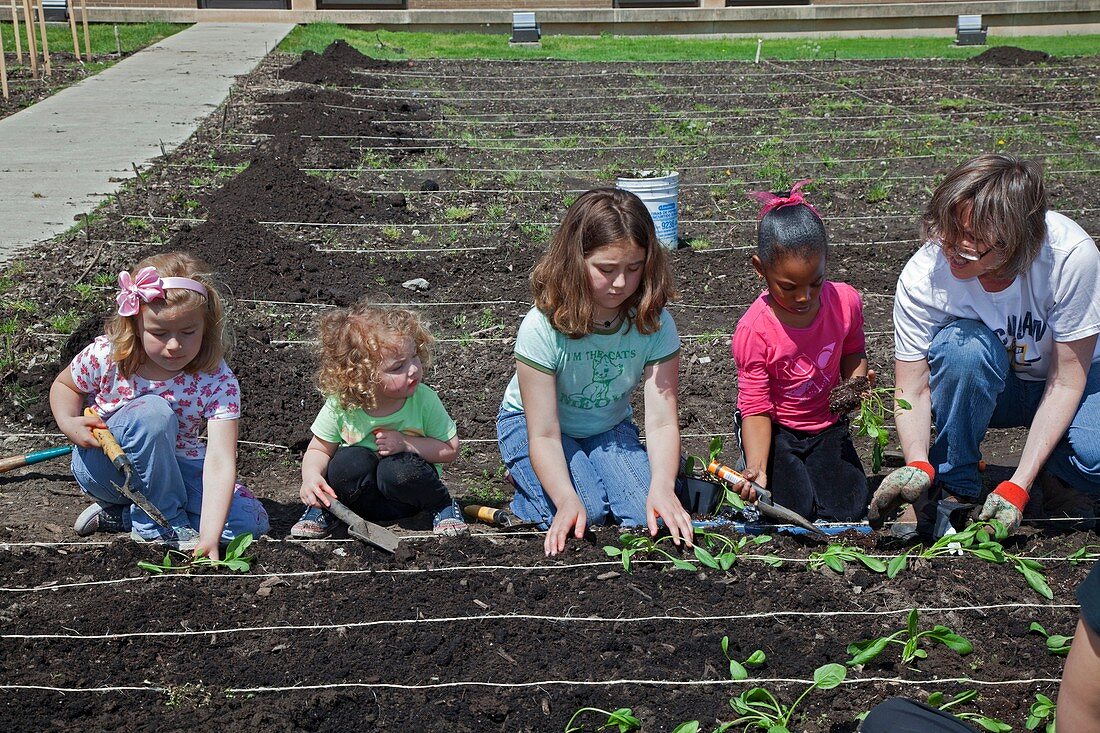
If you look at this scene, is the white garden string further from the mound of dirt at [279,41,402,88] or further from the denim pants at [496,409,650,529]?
the mound of dirt at [279,41,402,88]

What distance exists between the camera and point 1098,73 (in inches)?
508

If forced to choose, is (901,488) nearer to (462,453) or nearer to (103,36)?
(462,453)

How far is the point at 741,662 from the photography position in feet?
8.85

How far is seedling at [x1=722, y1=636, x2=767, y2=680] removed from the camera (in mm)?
2566

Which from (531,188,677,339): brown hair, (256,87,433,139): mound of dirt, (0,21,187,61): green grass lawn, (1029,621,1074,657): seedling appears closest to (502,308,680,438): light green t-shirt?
(531,188,677,339): brown hair

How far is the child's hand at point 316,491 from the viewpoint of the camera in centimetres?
347

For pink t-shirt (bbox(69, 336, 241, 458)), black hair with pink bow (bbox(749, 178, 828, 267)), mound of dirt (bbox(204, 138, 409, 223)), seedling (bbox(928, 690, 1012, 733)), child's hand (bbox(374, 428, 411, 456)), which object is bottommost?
seedling (bbox(928, 690, 1012, 733))

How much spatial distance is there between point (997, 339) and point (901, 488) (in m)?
0.68

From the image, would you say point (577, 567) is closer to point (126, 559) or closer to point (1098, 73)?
point (126, 559)

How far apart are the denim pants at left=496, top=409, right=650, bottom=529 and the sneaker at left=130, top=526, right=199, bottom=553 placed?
3.47ft

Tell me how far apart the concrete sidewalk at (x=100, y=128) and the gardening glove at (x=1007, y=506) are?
17.1 feet

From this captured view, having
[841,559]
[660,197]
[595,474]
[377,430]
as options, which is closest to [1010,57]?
[660,197]

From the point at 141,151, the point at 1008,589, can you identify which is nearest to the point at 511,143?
the point at 141,151

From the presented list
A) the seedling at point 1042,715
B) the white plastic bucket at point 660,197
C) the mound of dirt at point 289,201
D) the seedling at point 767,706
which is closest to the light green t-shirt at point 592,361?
the seedling at point 767,706
